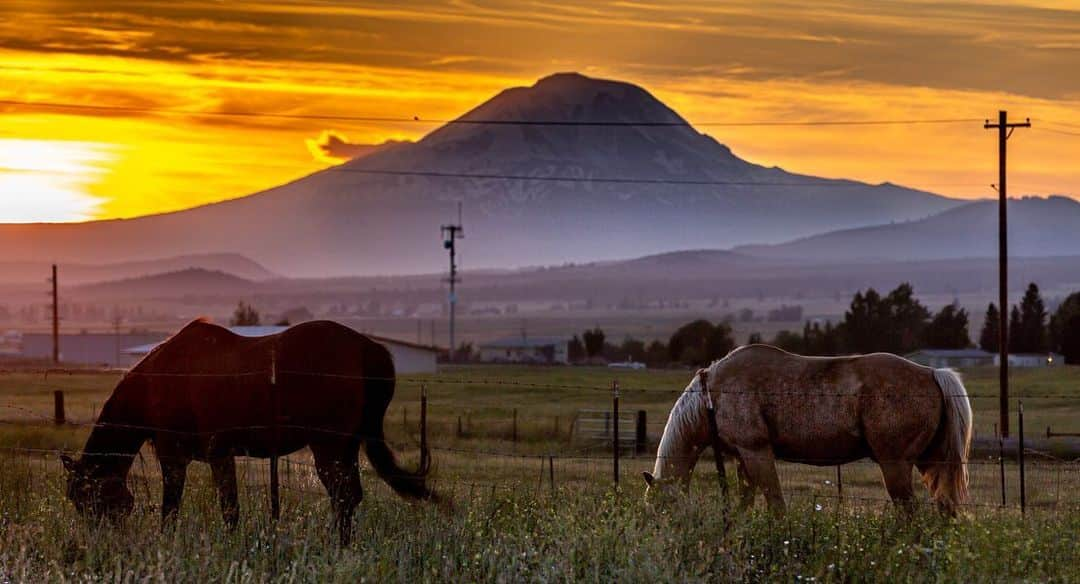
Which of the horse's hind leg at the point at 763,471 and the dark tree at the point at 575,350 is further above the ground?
the horse's hind leg at the point at 763,471

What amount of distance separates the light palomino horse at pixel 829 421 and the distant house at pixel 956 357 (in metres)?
A: 77.2

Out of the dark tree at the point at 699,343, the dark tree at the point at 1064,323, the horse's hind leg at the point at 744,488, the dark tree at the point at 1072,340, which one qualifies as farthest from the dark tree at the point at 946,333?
the horse's hind leg at the point at 744,488

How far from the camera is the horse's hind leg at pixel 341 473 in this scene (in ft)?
47.2

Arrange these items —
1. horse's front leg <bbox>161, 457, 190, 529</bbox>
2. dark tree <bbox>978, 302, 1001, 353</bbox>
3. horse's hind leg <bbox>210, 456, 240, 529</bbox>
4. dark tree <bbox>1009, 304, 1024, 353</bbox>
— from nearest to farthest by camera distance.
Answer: horse's hind leg <bbox>210, 456, 240, 529</bbox> → horse's front leg <bbox>161, 457, 190, 529</bbox> → dark tree <bbox>978, 302, 1001, 353</bbox> → dark tree <bbox>1009, 304, 1024, 353</bbox>

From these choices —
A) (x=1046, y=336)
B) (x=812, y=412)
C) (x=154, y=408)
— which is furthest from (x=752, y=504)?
(x=1046, y=336)

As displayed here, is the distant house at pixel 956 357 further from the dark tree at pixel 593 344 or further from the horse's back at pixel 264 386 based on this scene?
the horse's back at pixel 264 386

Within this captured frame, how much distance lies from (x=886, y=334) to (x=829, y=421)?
3421 inches

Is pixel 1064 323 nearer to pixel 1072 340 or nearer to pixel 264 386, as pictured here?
pixel 1072 340

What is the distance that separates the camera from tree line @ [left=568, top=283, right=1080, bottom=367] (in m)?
93.1

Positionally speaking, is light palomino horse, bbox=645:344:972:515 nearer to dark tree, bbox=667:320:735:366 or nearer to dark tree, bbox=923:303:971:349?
dark tree, bbox=667:320:735:366

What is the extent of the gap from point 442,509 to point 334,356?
8.49ft

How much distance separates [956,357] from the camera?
315 feet

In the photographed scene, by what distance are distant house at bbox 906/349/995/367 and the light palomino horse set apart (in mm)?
77193

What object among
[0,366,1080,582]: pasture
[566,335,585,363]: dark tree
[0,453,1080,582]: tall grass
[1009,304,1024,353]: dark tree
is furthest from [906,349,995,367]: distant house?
[0,453,1080,582]: tall grass
